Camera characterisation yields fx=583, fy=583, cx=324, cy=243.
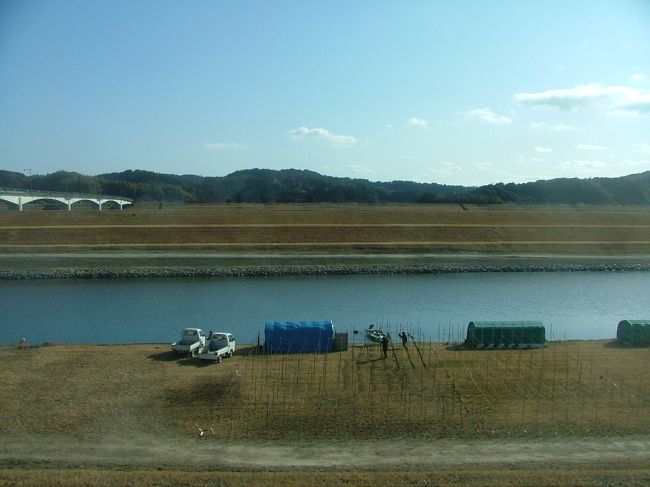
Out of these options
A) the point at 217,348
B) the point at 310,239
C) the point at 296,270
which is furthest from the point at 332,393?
the point at 310,239

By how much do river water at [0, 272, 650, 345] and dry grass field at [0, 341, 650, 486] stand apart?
6935mm

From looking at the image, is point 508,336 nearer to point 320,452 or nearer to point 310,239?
point 320,452

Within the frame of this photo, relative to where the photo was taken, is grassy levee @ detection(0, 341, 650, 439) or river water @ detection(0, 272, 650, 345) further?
river water @ detection(0, 272, 650, 345)

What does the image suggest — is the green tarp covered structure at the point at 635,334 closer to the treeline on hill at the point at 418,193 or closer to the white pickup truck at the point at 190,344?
the white pickup truck at the point at 190,344

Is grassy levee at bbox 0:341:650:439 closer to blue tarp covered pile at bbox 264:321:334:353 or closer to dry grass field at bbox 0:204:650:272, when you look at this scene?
blue tarp covered pile at bbox 264:321:334:353

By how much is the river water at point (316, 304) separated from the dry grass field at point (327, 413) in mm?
6935

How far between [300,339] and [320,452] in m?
9.64

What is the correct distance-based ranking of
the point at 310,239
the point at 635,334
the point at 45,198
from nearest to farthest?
the point at 635,334 < the point at 310,239 < the point at 45,198

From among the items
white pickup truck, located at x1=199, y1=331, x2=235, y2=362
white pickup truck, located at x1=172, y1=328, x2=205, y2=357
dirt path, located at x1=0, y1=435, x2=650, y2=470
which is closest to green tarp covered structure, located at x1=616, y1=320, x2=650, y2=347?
dirt path, located at x1=0, y1=435, x2=650, y2=470

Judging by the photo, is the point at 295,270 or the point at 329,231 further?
the point at 329,231

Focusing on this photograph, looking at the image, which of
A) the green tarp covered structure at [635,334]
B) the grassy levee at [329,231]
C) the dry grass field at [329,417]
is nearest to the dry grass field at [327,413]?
the dry grass field at [329,417]

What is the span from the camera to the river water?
96.0 ft

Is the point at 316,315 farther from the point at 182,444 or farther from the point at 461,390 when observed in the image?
the point at 182,444

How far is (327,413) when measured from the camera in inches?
593
